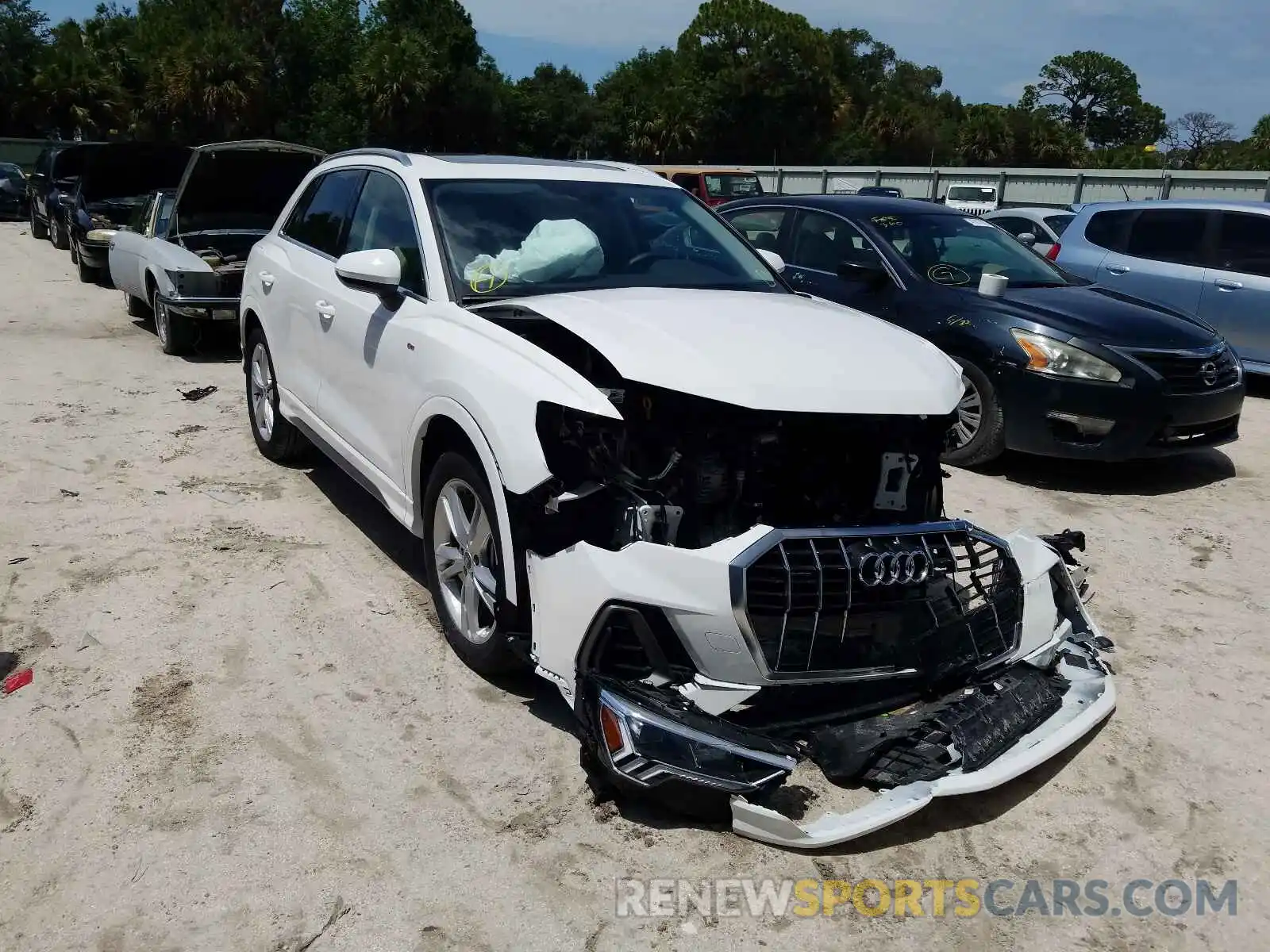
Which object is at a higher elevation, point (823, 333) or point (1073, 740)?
point (823, 333)

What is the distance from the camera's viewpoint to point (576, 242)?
4.48 metres

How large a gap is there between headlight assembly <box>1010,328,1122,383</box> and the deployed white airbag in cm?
328

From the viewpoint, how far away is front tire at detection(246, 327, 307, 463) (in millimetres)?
6266

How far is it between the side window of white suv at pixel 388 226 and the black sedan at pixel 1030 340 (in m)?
3.17

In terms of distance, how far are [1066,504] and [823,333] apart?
11.0 ft

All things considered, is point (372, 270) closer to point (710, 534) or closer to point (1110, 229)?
point (710, 534)

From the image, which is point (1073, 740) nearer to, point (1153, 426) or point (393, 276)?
point (393, 276)

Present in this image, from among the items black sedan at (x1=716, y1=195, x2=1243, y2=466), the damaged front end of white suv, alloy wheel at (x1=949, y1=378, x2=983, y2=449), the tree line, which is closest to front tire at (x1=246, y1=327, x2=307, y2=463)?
the damaged front end of white suv

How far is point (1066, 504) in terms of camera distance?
20.9 ft

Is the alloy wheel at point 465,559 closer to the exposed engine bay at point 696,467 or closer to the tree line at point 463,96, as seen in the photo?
the exposed engine bay at point 696,467

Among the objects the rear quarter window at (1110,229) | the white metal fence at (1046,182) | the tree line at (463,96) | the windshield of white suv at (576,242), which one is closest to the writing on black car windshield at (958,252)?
the rear quarter window at (1110,229)

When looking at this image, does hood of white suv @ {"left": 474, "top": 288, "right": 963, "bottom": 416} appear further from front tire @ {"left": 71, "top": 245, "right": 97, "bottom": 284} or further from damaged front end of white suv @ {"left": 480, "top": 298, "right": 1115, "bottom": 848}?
front tire @ {"left": 71, "top": 245, "right": 97, "bottom": 284}

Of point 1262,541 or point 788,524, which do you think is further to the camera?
point 1262,541


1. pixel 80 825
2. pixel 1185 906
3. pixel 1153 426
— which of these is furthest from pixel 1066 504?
pixel 80 825
